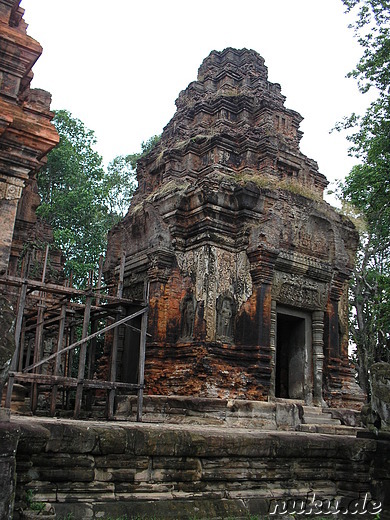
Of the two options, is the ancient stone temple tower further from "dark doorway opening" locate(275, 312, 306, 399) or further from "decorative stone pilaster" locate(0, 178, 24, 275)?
"decorative stone pilaster" locate(0, 178, 24, 275)

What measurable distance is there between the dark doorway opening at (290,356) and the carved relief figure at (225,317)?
131 cm

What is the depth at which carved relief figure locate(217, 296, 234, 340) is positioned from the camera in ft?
32.5

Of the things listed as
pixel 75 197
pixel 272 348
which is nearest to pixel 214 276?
pixel 272 348

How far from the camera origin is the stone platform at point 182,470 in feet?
14.8

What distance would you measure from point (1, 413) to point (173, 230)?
22.9ft

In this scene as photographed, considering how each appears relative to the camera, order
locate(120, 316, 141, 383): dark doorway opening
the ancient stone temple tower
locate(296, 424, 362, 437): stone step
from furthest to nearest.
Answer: locate(120, 316, 141, 383): dark doorway opening
the ancient stone temple tower
locate(296, 424, 362, 437): stone step

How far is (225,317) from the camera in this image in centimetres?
1000

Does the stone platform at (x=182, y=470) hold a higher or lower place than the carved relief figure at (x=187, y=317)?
lower

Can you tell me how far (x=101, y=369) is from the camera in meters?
12.4

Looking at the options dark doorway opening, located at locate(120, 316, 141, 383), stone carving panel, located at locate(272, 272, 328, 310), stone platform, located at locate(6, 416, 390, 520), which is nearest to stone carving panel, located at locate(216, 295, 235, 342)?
stone carving panel, located at locate(272, 272, 328, 310)

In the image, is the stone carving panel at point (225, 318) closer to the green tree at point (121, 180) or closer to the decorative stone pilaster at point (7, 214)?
the decorative stone pilaster at point (7, 214)

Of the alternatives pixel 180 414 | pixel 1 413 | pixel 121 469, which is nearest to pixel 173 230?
pixel 180 414

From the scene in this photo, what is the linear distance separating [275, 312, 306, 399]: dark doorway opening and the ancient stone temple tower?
0.09 ft

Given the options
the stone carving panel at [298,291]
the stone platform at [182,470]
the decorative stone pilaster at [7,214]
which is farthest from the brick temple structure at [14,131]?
the stone carving panel at [298,291]
